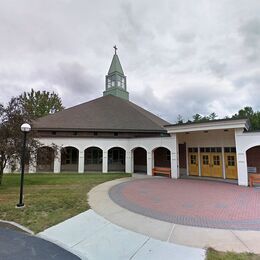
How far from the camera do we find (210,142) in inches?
695

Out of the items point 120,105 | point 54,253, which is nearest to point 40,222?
point 54,253

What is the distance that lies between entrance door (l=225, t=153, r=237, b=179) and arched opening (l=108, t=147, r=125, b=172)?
11.2 m

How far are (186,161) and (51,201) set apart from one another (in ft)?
46.7

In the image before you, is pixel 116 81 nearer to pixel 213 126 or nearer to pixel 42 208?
pixel 213 126

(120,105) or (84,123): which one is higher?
(120,105)

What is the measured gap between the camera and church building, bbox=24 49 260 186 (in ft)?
51.3

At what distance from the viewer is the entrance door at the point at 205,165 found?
17.7m

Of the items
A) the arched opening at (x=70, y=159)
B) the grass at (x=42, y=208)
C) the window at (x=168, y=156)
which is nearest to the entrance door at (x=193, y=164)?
the window at (x=168, y=156)

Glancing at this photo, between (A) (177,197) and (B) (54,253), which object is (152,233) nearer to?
(B) (54,253)

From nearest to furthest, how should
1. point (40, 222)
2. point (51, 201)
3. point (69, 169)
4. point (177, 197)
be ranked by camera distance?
1. point (40, 222)
2. point (51, 201)
3. point (177, 197)
4. point (69, 169)

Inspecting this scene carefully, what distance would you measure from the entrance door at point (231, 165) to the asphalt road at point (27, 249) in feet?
51.3

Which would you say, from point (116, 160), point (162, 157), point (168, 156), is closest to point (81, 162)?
point (116, 160)

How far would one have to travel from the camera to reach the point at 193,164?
1881 centimetres

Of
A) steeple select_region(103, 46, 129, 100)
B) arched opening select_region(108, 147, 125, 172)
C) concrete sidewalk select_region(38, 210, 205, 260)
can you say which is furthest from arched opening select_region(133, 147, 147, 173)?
concrete sidewalk select_region(38, 210, 205, 260)
